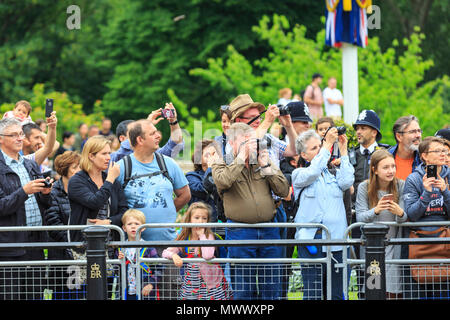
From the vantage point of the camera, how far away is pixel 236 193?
295 inches

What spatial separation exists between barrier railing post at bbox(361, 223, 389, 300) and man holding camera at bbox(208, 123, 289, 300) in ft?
3.48

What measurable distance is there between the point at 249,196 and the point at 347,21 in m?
10.0

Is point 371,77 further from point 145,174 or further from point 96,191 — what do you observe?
point 96,191

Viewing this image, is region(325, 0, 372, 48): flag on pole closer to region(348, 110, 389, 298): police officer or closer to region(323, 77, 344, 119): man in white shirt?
region(323, 77, 344, 119): man in white shirt

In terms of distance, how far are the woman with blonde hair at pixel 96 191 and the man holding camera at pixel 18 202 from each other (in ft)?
1.08

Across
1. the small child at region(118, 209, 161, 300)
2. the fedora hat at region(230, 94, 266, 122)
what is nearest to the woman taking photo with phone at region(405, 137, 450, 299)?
the fedora hat at region(230, 94, 266, 122)

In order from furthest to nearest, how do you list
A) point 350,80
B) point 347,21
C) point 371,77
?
1. point 371,77
2. point 350,80
3. point 347,21

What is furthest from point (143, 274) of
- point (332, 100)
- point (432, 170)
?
point (332, 100)

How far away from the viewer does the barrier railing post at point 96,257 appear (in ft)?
21.3

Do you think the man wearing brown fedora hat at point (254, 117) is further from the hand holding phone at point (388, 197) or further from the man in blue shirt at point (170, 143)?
the hand holding phone at point (388, 197)

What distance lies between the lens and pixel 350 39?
16609 mm

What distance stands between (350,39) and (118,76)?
58.5ft

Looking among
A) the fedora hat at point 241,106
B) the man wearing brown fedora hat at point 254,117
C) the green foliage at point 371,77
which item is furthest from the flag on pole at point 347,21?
the fedora hat at point 241,106

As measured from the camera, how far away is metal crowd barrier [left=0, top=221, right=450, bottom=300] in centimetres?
648
